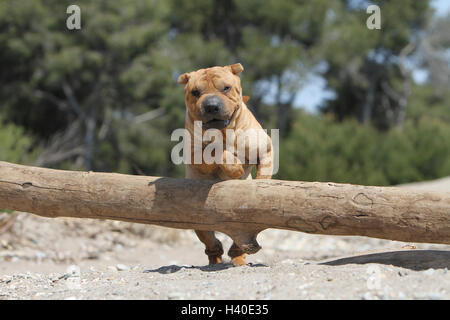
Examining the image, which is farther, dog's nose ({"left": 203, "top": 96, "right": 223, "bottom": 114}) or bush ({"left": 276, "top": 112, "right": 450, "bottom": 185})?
bush ({"left": 276, "top": 112, "right": 450, "bottom": 185})

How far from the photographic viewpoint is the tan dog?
4.55 metres

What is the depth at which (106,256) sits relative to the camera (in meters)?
8.73

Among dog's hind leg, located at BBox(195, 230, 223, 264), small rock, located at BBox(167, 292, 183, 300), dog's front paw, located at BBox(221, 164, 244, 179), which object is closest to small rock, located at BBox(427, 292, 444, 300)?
small rock, located at BBox(167, 292, 183, 300)

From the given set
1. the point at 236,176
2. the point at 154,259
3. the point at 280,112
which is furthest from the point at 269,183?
the point at 280,112

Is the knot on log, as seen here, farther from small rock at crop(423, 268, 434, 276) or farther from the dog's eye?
small rock at crop(423, 268, 434, 276)

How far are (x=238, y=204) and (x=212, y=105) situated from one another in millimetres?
924

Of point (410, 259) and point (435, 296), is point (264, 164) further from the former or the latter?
point (435, 296)

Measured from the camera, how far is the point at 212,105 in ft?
14.7

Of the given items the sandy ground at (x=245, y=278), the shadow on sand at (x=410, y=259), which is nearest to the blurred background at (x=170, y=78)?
the sandy ground at (x=245, y=278)

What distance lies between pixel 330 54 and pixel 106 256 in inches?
733

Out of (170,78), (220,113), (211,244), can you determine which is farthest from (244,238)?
(170,78)

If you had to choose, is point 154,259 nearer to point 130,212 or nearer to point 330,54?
point 130,212
